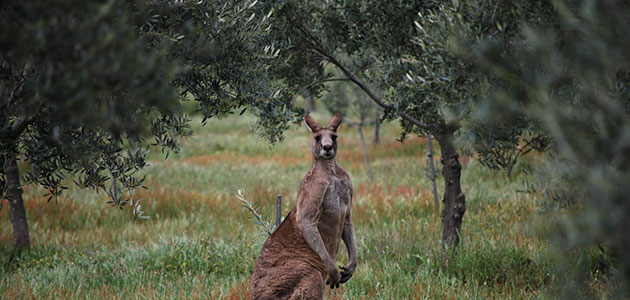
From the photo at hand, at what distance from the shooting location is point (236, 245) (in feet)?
29.4

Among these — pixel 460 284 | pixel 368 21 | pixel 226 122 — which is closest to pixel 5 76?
pixel 368 21

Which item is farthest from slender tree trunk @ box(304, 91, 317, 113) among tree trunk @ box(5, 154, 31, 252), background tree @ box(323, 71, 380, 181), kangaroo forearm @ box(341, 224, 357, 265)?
tree trunk @ box(5, 154, 31, 252)

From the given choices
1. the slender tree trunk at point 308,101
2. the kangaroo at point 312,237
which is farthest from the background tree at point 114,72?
the slender tree trunk at point 308,101

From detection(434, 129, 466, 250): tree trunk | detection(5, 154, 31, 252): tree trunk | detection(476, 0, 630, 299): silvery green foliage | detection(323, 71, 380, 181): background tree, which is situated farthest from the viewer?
detection(323, 71, 380, 181): background tree

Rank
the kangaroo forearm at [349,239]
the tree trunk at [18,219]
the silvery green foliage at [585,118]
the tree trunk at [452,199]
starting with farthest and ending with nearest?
the tree trunk at [18,219], the tree trunk at [452,199], the kangaroo forearm at [349,239], the silvery green foliage at [585,118]

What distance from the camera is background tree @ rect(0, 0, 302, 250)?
2834 mm

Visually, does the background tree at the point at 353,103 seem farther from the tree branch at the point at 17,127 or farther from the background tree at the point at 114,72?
the tree branch at the point at 17,127

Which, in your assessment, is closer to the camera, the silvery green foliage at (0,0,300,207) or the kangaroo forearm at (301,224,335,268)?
the silvery green foliage at (0,0,300,207)

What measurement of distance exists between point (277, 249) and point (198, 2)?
2284 mm

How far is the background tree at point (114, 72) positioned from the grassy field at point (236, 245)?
931 mm

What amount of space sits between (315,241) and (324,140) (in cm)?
89

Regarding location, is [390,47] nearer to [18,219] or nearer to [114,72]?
[114,72]

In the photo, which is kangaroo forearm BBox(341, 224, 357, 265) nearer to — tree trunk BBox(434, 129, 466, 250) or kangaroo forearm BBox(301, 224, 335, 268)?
kangaroo forearm BBox(301, 224, 335, 268)

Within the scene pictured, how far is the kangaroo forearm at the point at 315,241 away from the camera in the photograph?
4422 millimetres
